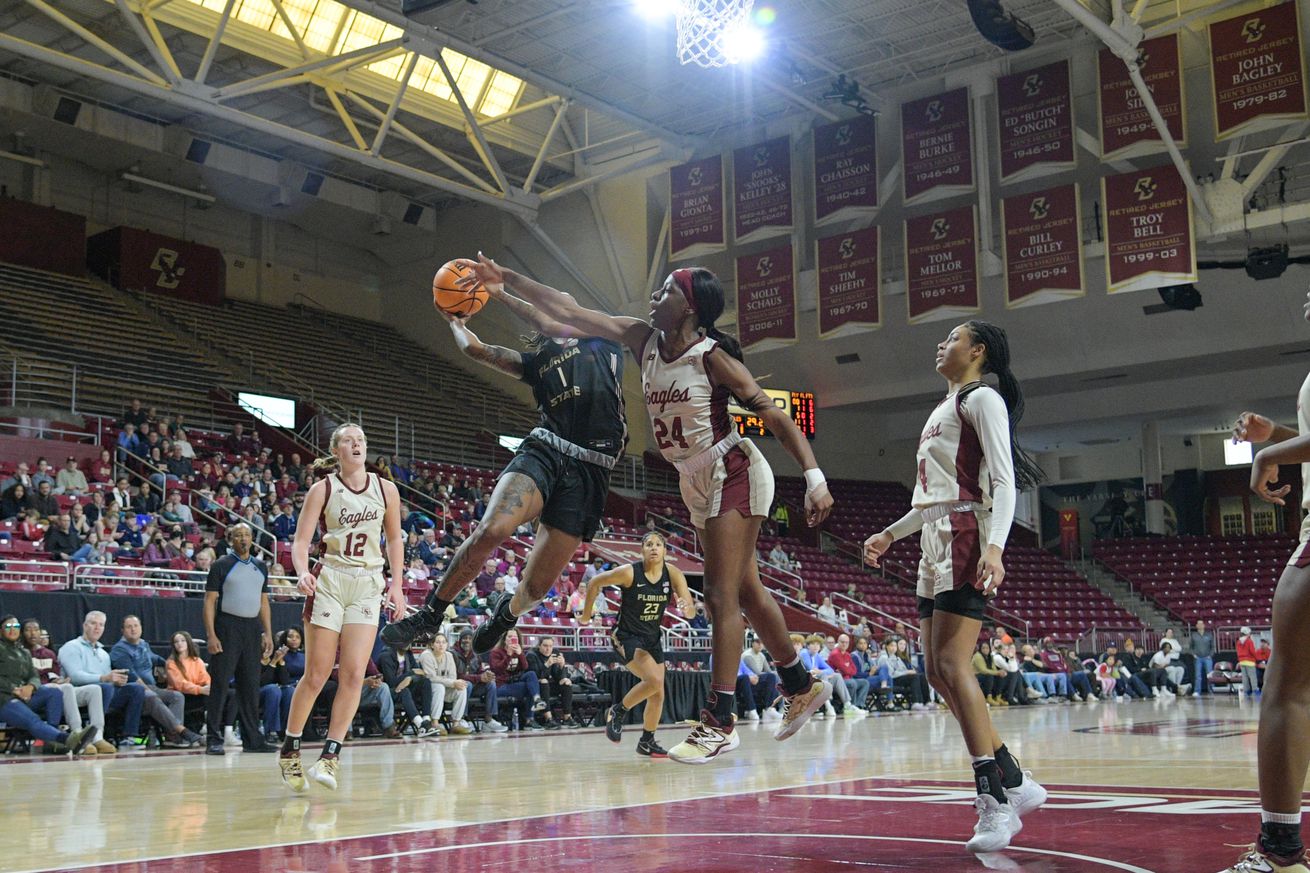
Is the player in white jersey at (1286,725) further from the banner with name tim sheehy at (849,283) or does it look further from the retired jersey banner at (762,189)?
the retired jersey banner at (762,189)

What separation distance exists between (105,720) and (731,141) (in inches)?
804

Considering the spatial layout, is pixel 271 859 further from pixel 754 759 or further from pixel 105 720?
pixel 105 720

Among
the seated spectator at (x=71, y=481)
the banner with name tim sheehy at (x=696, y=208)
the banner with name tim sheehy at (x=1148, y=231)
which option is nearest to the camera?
the seated spectator at (x=71, y=481)

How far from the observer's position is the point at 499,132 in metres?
29.5

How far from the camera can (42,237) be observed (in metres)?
28.3

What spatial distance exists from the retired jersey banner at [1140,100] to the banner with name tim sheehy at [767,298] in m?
6.48

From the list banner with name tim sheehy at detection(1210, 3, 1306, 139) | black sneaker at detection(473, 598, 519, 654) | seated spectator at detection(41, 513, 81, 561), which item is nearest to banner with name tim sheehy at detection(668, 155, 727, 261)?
banner with name tim sheehy at detection(1210, 3, 1306, 139)

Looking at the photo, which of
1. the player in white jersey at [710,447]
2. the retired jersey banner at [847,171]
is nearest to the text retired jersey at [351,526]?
the player in white jersey at [710,447]

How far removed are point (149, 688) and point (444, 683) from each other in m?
3.15

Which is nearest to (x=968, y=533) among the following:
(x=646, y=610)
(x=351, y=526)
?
(x=351, y=526)

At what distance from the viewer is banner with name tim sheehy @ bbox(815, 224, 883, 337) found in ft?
82.2

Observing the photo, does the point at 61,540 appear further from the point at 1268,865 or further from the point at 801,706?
the point at 1268,865

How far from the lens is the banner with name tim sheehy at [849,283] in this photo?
82.2 ft

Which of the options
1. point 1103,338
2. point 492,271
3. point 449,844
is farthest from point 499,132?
point 449,844
